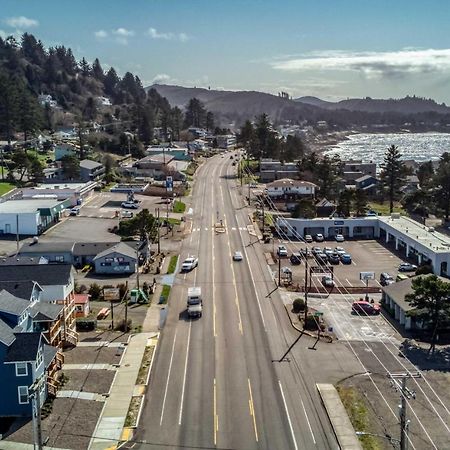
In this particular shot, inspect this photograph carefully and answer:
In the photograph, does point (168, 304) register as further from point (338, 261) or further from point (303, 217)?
point (303, 217)

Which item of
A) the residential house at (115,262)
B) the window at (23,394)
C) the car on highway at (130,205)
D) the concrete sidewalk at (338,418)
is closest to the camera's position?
the concrete sidewalk at (338,418)

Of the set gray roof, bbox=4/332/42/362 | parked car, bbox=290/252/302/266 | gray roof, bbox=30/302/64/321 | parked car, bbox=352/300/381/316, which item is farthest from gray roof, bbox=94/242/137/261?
gray roof, bbox=4/332/42/362

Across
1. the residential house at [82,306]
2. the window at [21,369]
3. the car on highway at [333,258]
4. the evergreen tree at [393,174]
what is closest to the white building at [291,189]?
the evergreen tree at [393,174]

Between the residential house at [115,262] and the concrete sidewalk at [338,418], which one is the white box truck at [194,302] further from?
the concrete sidewalk at [338,418]

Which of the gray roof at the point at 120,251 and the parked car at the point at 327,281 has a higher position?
the gray roof at the point at 120,251

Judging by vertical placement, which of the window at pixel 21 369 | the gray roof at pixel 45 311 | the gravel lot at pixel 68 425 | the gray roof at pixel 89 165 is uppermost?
the gray roof at pixel 89 165

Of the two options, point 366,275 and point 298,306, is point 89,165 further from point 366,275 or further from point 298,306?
point 298,306
